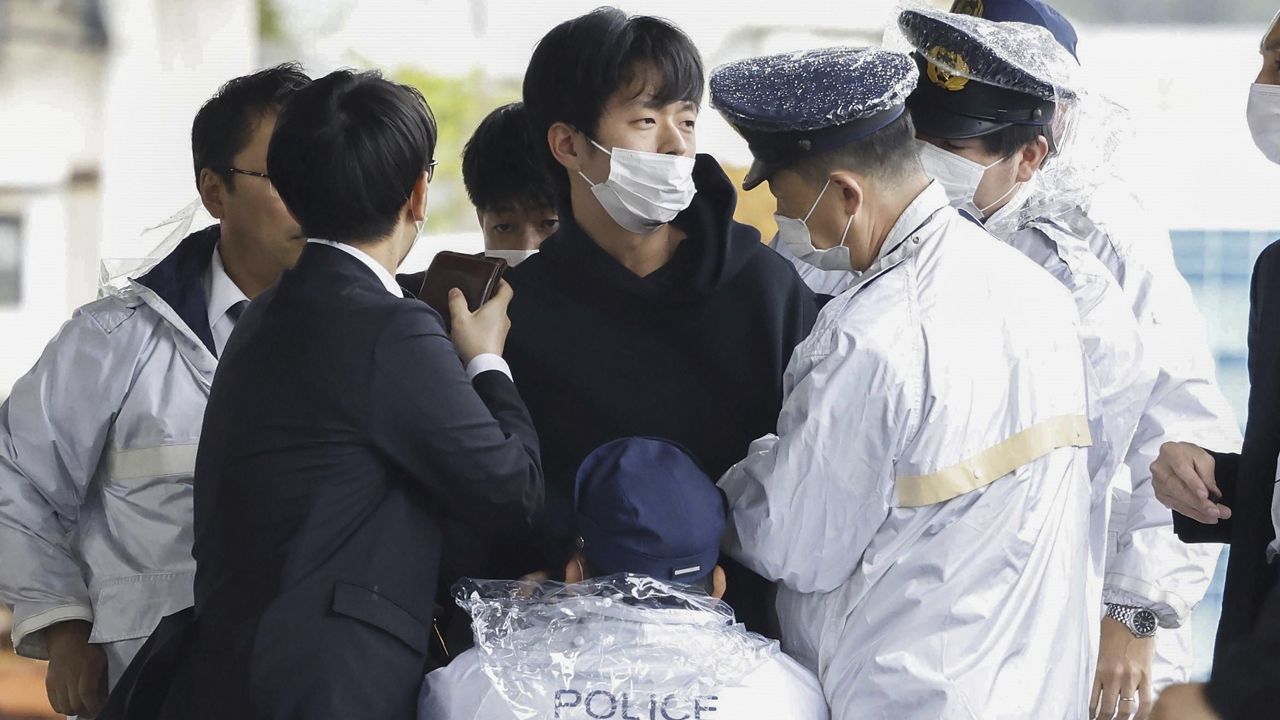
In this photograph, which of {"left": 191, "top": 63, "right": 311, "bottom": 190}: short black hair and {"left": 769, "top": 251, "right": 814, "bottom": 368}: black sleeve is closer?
{"left": 769, "top": 251, "right": 814, "bottom": 368}: black sleeve

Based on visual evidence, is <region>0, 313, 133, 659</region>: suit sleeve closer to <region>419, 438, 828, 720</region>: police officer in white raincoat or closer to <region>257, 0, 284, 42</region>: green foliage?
<region>419, 438, 828, 720</region>: police officer in white raincoat

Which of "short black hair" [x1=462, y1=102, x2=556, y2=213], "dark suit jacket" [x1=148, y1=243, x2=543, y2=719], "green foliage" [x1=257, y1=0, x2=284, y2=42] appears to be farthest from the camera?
"green foliage" [x1=257, y1=0, x2=284, y2=42]

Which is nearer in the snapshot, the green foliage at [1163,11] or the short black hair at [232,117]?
the short black hair at [232,117]

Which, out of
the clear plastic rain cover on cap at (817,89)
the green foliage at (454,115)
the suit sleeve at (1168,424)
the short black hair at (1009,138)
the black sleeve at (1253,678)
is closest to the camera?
the black sleeve at (1253,678)

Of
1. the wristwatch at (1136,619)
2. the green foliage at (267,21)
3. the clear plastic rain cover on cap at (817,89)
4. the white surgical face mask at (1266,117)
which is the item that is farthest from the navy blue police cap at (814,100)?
the green foliage at (267,21)

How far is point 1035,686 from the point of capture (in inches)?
61.4

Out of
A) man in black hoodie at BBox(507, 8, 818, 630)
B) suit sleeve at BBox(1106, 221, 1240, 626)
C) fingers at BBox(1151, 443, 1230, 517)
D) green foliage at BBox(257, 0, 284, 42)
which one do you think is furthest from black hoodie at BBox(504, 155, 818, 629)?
green foliage at BBox(257, 0, 284, 42)

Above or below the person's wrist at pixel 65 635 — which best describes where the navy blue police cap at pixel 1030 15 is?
above

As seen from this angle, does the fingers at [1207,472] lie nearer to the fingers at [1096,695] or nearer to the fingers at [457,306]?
the fingers at [1096,695]

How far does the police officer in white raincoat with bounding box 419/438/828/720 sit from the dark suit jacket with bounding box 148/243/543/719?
0.30ft

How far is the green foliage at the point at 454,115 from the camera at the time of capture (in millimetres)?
4492

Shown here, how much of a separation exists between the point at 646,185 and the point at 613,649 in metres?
0.69

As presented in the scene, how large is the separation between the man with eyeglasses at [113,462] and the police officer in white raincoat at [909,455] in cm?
87

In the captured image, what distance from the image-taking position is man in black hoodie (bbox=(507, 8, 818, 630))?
1869 millimetres
